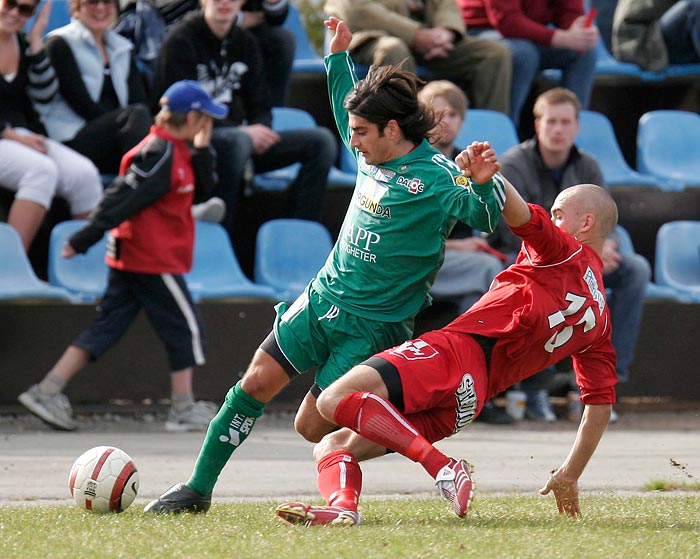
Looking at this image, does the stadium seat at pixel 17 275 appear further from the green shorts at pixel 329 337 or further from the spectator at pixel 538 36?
the spectator at pixel 538 36

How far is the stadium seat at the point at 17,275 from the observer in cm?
873

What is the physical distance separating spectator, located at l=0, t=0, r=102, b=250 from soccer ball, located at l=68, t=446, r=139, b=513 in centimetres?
384

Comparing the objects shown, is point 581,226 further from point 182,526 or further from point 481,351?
point 182,526

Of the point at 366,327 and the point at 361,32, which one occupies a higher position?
the point at 361,32

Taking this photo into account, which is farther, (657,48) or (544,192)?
(657,48)

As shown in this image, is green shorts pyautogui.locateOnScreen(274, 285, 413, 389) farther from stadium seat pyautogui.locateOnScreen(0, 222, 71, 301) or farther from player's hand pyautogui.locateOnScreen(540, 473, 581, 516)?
stadium seat pyautogui.locateOnScreen(0, 222, 71, 301)

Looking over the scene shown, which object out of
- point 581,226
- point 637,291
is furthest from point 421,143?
point 637,291

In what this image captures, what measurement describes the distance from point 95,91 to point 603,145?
4555mm

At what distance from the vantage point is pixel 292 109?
11031 millimetres

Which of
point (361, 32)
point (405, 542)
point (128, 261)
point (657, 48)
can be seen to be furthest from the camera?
point (657, 48)

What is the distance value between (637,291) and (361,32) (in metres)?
3.01

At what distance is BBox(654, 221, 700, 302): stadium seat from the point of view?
10648 mm

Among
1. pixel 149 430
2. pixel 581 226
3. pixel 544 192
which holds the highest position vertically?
pixel 581 226

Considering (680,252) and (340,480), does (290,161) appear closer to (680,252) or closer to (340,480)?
(680,252)
